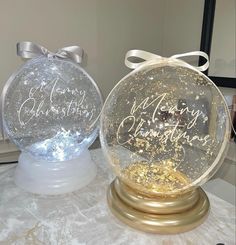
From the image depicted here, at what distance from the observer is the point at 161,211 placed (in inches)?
17.0

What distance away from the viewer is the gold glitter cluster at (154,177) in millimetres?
446

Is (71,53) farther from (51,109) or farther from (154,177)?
(154,177)

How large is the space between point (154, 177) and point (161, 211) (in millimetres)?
60

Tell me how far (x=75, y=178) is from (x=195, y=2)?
2.21 feet

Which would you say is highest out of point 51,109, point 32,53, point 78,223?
point 32,53

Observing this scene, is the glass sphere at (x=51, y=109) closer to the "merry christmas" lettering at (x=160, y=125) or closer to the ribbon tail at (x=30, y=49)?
the ribbon tail at (x=30, y=49)

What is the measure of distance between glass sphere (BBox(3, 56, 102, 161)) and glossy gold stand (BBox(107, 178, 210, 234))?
183 millimetres

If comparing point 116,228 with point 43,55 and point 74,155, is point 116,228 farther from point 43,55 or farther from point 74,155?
point 43,55

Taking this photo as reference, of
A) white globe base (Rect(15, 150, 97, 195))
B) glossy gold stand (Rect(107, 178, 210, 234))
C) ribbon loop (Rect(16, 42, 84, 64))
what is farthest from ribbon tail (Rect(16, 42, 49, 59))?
glossy gold stand (Rect(107, 178, 210, 234))

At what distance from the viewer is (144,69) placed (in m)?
0.43

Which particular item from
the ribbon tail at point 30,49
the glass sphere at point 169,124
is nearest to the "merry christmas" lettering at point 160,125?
the glass sphere at point 169,124

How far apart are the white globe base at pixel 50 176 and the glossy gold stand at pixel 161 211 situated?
0.13 meters

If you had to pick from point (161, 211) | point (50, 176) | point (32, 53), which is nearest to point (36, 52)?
point (32, 53)

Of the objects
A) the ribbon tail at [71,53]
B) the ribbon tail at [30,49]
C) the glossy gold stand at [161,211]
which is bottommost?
the glossy gold stand at [161,211]
